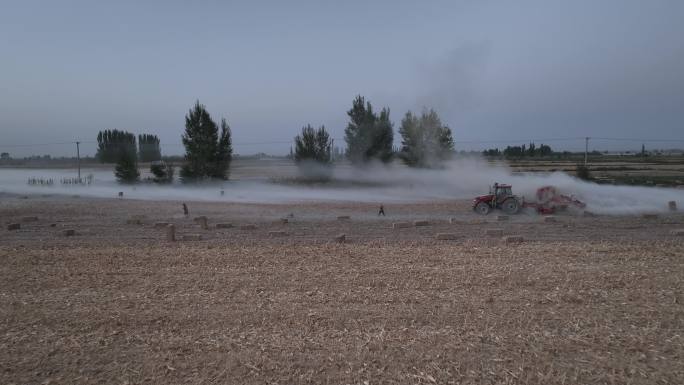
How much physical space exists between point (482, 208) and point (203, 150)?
34.0 metres

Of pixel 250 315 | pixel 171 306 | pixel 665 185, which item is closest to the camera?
pixel 250 315

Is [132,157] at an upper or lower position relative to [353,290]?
upper

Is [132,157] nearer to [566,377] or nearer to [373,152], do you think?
[373,152]

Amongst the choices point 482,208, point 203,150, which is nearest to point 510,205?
point 482,208

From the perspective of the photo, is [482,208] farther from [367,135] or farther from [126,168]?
[126,168]

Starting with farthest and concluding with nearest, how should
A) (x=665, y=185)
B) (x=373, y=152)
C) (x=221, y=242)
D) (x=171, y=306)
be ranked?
(x=373, y=152), (x=665, y=185), (x=221, y=242), (x=171, y=306)

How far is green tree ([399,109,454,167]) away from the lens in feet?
149

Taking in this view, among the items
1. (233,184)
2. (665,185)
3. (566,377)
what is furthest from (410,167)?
(566,377)

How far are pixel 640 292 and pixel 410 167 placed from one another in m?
39.8

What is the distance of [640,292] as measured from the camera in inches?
317

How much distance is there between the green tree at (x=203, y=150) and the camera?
153 ft

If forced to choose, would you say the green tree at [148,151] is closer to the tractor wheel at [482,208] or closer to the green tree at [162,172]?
the green tree at [162,172]

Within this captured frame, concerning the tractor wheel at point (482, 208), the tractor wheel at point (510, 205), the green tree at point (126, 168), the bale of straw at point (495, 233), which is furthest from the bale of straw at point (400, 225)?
the green tree at point (126, 168)

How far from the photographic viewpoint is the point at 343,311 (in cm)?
707
